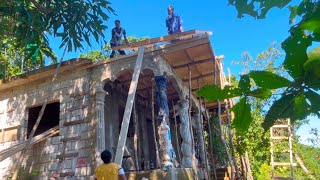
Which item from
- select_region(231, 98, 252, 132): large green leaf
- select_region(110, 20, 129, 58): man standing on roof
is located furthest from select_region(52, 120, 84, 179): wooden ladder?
select_region(231, 98, 252, 132): large green leaf

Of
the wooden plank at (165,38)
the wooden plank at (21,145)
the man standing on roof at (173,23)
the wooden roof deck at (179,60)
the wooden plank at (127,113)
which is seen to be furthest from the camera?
the man standing on roof at (173,23)

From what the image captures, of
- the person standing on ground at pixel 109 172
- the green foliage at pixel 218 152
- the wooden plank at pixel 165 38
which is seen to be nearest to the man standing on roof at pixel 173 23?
the wooden plank at pixel 165 38

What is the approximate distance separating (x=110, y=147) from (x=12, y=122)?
2.90m

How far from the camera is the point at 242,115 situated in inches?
38.9

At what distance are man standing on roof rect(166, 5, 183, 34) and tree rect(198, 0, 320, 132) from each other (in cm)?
743

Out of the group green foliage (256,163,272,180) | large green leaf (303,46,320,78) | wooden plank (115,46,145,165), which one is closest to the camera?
large green leaf (303,46,320,78)

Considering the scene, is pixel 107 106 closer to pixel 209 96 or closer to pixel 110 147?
pixel 110 147

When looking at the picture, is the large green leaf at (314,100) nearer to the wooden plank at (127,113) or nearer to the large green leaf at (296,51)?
the large green leaf at (296,51)

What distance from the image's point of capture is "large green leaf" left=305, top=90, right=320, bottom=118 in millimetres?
848

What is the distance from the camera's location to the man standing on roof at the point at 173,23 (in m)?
8.39

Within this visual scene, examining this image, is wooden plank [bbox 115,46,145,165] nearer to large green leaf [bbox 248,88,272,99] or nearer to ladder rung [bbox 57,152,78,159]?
ladder rung [bbox 57,152,78,159]

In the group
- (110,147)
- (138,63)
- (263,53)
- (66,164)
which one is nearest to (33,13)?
(138,63)

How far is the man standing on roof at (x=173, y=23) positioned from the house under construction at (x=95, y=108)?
867mm

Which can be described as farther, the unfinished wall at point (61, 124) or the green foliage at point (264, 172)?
the green foliage at point (264, 172)
